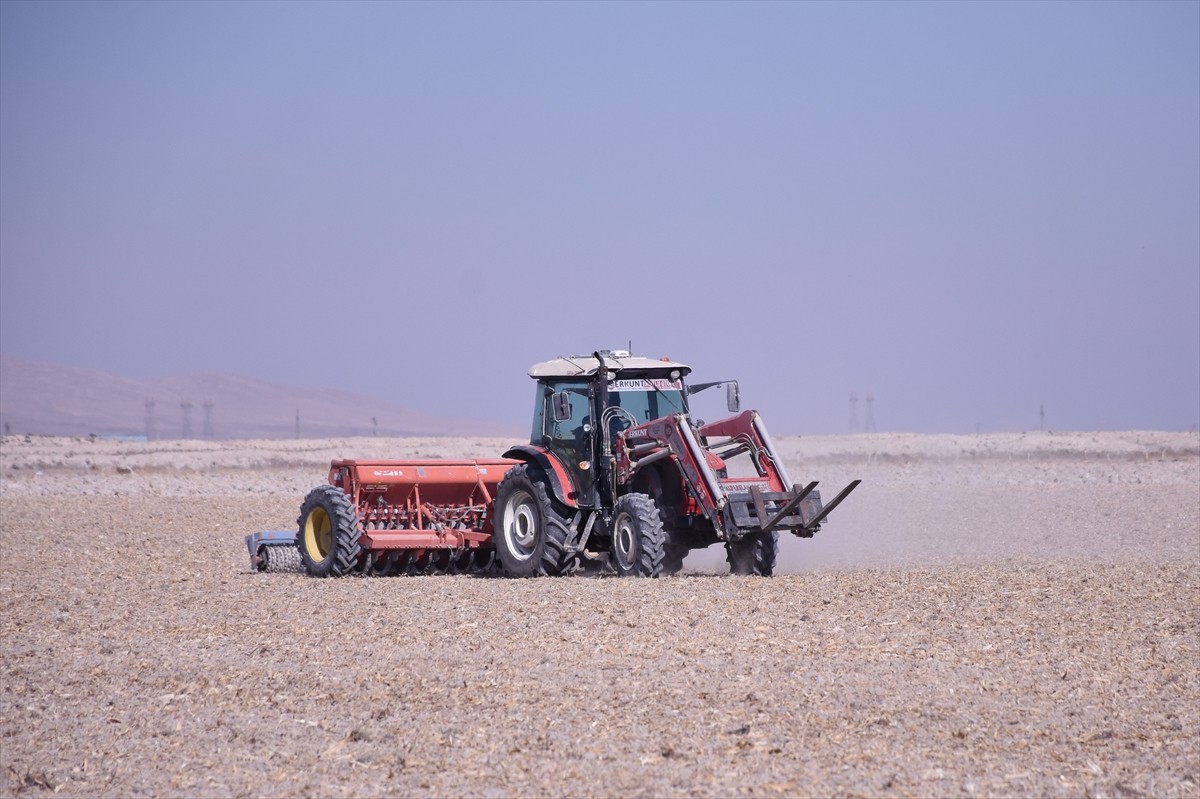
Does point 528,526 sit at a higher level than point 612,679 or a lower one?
higher

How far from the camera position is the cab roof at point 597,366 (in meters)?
16.3

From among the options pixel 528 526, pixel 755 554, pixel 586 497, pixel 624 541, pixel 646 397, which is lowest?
pixel 755 554

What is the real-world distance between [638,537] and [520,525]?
6.85ft

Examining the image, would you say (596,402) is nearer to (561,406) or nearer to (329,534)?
(561,406)

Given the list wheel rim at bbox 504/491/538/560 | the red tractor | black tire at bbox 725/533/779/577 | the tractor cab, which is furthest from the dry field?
the tractor cab

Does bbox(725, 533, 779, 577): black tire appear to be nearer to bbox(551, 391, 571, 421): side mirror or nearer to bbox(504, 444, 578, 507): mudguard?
bbox(504, 444, 578, 507): mudguard

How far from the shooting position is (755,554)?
50.6ft

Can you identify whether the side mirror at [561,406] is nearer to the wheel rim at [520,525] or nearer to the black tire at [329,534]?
the wheel rim at [520,525]

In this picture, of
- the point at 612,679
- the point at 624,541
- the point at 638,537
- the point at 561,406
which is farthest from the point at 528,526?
the point at 612,679

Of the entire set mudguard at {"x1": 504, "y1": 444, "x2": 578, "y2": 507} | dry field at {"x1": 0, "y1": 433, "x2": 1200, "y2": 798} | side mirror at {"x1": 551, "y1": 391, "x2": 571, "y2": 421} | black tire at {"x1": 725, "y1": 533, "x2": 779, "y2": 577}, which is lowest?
dry field at {"x1": 0, "y1": 433, "x2": 1200, "y2": 798}

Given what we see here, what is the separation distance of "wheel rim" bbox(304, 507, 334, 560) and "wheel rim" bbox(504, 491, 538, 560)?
2314 mm

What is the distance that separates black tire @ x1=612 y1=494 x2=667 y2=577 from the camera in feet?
48.2

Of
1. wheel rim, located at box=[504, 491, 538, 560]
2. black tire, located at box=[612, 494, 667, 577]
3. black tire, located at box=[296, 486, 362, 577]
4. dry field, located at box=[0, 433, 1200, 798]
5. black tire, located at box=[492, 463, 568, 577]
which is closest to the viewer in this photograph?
dry field, located at box=[0, 433, 1200, 798]

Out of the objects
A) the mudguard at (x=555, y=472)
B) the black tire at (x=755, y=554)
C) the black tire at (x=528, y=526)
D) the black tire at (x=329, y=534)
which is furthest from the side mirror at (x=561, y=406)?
the black tire at (x=329, y=534)
